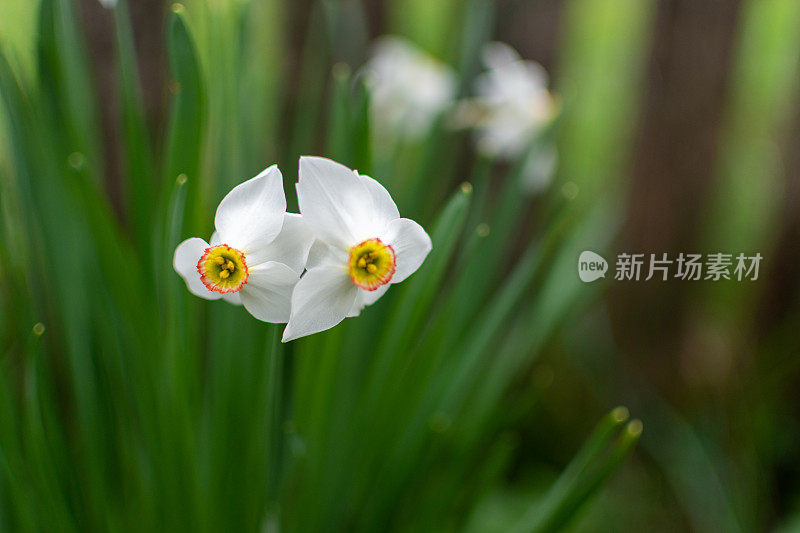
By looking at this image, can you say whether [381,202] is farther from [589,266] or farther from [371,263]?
[589,266]

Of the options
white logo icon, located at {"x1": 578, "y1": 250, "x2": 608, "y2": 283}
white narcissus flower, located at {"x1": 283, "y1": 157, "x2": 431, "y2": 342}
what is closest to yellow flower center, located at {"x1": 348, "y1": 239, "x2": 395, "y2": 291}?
white narcissus flower, located at {"x1": 283, "y1": 157, "x2": 431, "y2": 342}

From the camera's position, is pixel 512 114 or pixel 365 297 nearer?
pixel 365 297

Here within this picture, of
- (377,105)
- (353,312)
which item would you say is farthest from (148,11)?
(353,312)

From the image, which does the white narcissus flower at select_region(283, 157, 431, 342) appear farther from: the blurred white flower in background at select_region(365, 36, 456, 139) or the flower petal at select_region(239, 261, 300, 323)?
the blurred white flower in background at select_region(365, 36, 456, 139)

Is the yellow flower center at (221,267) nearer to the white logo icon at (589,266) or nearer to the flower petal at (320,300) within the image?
the flower petal at (320,300)

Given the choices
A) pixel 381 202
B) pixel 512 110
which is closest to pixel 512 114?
pixel 512 110

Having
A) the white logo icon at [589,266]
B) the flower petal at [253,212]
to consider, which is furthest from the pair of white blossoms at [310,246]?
the white logo icon at [589,266]

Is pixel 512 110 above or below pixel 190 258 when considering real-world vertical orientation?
above
